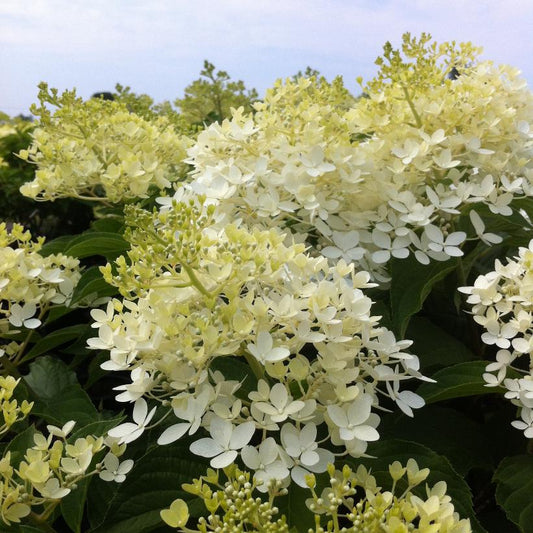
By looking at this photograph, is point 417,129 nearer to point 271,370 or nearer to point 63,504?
point 271,370

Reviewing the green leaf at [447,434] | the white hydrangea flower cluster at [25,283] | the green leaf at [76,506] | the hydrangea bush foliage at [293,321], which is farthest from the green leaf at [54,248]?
the green leaf at [447,434]

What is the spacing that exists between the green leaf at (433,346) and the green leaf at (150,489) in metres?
0.54

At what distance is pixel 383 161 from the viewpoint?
140 cm

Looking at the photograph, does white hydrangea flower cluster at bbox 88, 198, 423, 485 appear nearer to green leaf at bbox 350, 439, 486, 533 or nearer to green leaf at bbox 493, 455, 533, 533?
green leaf at bbox 350, 439, 486, 533

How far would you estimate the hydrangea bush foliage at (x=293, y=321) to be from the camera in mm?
792

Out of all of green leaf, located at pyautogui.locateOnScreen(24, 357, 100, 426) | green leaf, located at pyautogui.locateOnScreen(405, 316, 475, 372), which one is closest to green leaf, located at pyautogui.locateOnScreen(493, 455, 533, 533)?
green leaf, located at pyautogui.locateOnScreen(405, 316, 475, 372)

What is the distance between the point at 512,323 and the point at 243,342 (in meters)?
0.46

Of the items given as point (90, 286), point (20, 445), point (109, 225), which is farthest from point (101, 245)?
point (20, 445)

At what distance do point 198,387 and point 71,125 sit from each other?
1.20 m

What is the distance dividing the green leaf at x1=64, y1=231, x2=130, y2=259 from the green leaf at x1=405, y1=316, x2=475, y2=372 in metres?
0.69

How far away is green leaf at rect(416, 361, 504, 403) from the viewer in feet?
3.32

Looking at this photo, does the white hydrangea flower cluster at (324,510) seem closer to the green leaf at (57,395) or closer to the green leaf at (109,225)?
the green leaf at (57,395)

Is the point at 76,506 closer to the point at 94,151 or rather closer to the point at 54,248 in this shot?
the point at 54,248

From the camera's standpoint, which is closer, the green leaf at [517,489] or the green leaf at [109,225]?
the green leaf at [517,489]
